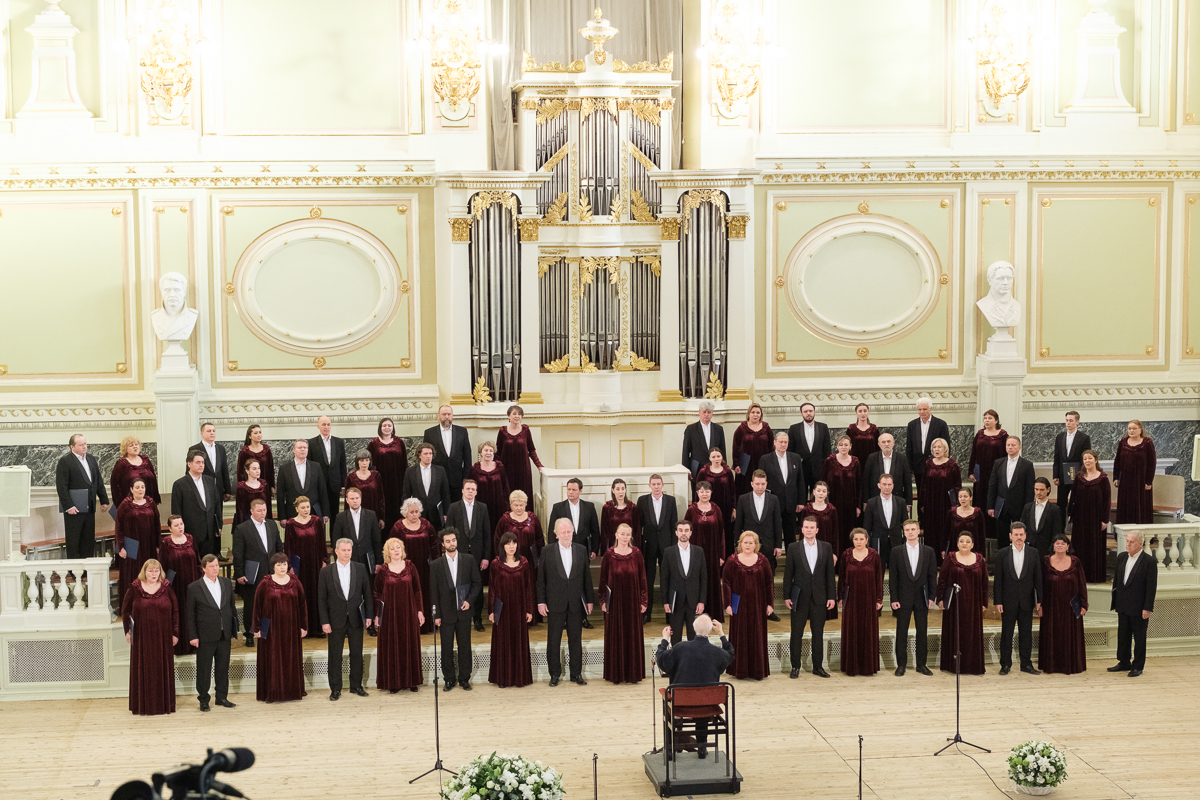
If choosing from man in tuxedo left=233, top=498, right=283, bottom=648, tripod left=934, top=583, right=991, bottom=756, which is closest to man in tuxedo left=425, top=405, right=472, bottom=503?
man in tuxedo left=233, top=498, right=283, bottom=648

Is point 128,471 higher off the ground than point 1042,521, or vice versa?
point 128,471

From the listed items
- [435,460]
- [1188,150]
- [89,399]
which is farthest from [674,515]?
[1188,150]

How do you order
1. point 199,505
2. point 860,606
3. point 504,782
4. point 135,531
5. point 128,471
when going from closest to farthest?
point 504,782 < point 860,606 < point 135,531 < point 199,505 < point 128,471

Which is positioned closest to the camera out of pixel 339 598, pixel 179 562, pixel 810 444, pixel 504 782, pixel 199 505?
pixel 504 782

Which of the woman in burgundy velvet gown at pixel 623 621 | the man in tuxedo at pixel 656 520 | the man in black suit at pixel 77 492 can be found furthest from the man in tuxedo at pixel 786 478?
the man in black suit at pixel 77 492

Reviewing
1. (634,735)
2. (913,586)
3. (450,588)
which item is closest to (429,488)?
(450,588)

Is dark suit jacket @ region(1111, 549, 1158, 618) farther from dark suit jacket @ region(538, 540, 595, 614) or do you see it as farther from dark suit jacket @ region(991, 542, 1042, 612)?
dark suit jacket @ region(538, 540, 595, 614)

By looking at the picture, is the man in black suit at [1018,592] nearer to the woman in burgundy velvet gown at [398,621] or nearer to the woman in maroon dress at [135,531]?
the woman in burgundy velvet gown at [398,621]

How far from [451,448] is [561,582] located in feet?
7.04

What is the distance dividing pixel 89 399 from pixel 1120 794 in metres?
9.50

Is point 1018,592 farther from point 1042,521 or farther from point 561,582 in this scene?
point 561,582

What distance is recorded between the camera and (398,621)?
35.7 ft

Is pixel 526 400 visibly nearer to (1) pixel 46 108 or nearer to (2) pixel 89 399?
(2) pixel 89 399

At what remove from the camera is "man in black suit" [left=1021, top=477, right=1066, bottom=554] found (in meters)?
11.9
